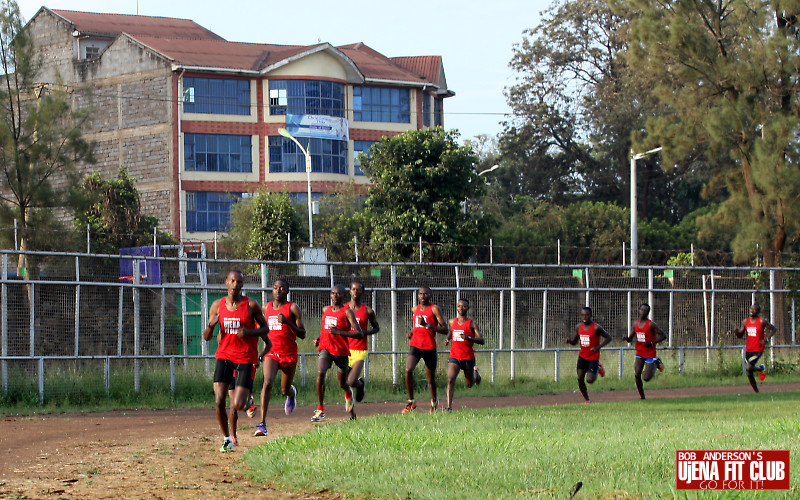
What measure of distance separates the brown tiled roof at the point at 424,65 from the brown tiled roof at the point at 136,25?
12.0m

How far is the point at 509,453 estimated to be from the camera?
1017cm

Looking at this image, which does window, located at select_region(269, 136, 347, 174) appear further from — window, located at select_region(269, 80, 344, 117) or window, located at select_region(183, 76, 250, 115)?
window, located at select_region(183, 76, 250, 115)

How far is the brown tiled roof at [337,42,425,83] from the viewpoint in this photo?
57.8m

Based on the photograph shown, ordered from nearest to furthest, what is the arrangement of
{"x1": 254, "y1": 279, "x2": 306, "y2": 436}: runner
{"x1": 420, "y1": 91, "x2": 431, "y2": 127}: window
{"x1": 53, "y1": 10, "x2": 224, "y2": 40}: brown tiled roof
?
{"x1": 254, "y1": 279, "x2": 306, "y2": 436}: runner → {"x1": 420, "y1": 91, "x2": 431, "y2": 127}: window → {"x1": 53, "y1": 10, "x2": 224, "y2": 40}: brown tiled roof

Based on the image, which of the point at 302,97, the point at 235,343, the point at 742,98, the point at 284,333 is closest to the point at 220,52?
the point at 302,97

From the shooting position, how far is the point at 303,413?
55.7 feet

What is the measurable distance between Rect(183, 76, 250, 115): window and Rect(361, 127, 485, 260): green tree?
701 inches

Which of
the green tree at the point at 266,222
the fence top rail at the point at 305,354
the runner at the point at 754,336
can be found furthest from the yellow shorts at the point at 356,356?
the green tree at the point at 266,222

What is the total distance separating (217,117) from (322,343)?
133ft

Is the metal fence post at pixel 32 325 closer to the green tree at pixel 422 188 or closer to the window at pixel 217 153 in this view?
the green tree at pixel 422 188

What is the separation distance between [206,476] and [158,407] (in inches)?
321

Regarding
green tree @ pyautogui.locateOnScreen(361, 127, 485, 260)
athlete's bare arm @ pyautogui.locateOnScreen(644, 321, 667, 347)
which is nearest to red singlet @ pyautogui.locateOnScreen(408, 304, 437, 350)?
athlete's bare arm @ pyautogui.locateOnScreen(644, 321, 667, 347)

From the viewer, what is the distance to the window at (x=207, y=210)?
5372cm

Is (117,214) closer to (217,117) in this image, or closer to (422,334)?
(217,117)
